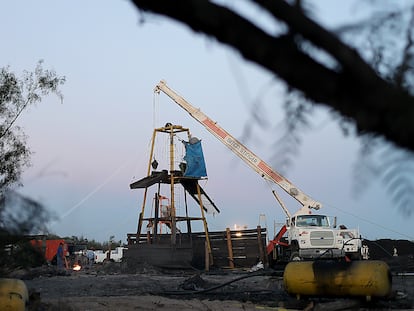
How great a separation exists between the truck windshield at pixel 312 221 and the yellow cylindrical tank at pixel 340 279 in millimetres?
13960

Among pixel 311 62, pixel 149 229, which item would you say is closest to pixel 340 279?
pixel 311 62

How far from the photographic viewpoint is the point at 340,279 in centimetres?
1092

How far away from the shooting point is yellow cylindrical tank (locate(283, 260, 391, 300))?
10734 millimetres

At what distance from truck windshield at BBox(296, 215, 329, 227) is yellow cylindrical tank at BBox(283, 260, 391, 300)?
1396cm

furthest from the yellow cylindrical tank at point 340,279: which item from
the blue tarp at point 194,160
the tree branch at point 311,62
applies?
the blue tarp at point 194,160

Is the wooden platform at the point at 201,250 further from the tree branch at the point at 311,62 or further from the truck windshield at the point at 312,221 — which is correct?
the tree branch at the point at 311,62

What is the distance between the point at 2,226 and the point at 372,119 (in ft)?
26.5

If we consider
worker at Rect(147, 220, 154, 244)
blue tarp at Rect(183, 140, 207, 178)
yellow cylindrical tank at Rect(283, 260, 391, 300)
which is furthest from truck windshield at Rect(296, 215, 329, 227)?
yellow cylindrical tank at Rect(283, 260, 391, 300)

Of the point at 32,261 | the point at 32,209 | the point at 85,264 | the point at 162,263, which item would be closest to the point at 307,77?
the point at 32,209

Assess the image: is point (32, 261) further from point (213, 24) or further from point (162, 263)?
point (162, 263)

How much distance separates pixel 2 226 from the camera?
29.1ft

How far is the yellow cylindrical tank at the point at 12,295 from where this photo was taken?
8.42 m

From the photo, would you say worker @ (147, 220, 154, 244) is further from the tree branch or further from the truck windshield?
the tree branch

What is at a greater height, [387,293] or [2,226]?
[2,226]
